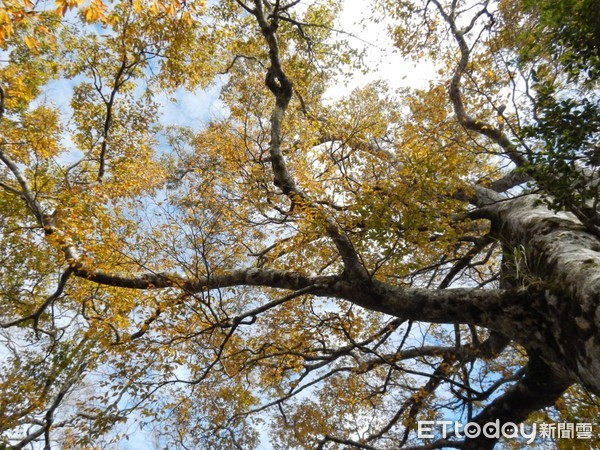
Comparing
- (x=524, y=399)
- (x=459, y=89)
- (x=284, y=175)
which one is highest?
(x=459, y=89)

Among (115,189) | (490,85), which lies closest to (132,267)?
(115,189)

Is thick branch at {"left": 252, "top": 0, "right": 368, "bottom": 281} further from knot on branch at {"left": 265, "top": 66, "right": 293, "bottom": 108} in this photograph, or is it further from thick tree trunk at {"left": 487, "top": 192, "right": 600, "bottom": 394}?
thick tree trunk at {"left": 487, "top": 192, "right": 600, "bottom": 394}

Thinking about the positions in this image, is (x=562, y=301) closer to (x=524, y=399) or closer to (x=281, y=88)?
(x=524, y=399)

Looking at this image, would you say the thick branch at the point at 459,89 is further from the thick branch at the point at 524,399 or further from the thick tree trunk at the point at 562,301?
the thick branch at the point at 524,399

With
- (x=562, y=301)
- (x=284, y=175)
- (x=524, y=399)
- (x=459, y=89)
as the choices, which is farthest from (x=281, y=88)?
(x=524, y=399)

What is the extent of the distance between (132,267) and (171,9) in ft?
12.9

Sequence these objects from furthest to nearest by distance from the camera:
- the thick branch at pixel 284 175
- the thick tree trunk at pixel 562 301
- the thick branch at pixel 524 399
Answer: the thick branch at pixel 284 175, the thick branch at pixel 524 399, the thick tree trunk at pixel 562 301

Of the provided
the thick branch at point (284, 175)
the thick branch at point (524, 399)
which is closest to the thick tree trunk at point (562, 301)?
the thick branch at point (524, 399)

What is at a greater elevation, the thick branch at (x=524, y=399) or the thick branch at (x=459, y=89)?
the thick branch at (x=459, y=89)

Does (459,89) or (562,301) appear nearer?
(562,301)

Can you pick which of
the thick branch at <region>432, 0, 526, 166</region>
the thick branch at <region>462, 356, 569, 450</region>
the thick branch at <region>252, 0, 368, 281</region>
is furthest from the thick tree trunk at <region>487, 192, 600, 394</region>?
the thick branch at <region>432, 0, 526, 166</region>

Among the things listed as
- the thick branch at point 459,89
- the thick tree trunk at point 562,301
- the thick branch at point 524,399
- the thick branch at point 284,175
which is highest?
the thick branch at point 459,89

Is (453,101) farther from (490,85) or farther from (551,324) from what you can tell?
(551,324)

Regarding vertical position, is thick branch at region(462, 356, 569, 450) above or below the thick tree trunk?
below
